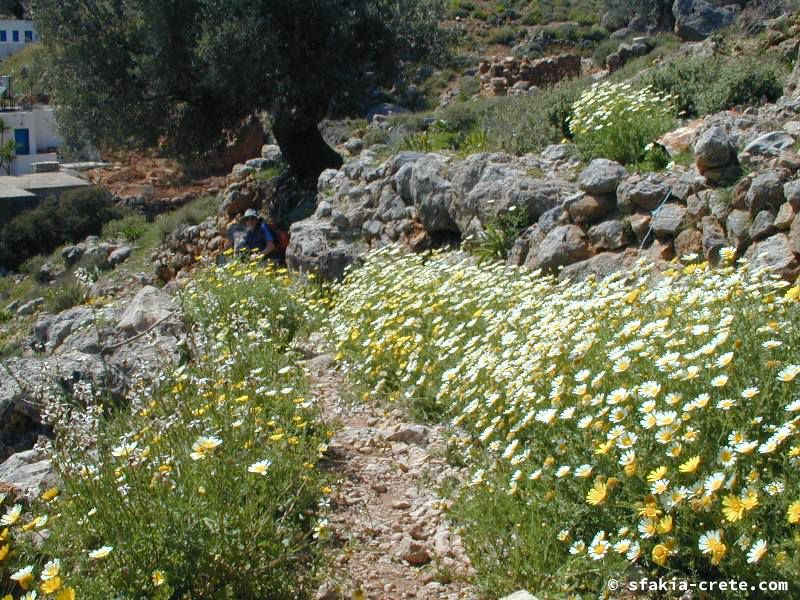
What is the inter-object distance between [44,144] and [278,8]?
29.3 metres

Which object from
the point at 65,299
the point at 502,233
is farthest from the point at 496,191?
the point at 65,299

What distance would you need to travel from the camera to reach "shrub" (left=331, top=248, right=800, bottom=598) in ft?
9.48

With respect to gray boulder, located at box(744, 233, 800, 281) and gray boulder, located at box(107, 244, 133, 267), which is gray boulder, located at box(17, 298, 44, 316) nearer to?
gray boulder, located at box(107, 244, 133, 267)

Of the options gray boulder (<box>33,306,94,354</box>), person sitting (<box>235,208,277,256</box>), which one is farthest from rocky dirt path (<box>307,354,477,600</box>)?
person sitting (<box>235,208,277,256</box>)

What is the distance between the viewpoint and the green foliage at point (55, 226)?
78.2ft

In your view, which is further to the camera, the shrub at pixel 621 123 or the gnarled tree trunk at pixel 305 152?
the gnarled tree trunk at pixel 305 152

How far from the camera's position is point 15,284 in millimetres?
21531

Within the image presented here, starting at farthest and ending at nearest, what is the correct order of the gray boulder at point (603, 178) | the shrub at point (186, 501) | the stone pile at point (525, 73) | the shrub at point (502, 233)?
the stone pile at point (525, 73) < the shrub at point (502, 233) < the gray boulder at point (603, 178) < the shrub at point (186, 501)

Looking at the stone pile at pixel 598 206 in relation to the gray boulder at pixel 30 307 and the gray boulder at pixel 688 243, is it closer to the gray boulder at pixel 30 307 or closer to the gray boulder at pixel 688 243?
the gray boulder at pixel 688 243

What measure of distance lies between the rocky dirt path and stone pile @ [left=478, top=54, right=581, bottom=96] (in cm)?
2164

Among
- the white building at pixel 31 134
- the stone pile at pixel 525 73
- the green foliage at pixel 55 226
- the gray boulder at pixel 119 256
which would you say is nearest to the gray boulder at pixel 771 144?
the gray boulder at pixel 119 256

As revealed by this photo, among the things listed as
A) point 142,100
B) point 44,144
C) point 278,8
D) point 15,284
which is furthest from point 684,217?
point 44,144

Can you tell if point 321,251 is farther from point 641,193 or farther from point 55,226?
point 55,226

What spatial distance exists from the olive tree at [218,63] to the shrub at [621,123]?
6.11 m
